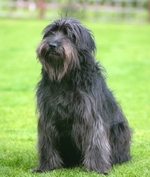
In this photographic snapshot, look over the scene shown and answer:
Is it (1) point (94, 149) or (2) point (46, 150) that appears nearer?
(1) point (94, 149)

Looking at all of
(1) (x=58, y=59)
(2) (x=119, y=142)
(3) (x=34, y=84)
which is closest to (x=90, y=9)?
(3) (x=34, y=84)

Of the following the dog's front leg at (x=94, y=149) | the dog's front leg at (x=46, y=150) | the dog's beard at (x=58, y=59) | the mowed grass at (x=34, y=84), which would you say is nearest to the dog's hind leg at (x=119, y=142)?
the mowed grass at (x=34, y=84)

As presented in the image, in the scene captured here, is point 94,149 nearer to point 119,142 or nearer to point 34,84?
point 119,142

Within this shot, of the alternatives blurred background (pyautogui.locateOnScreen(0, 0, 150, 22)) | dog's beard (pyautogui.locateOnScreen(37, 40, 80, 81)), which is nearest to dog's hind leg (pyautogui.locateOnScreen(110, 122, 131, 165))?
dog's beard (pyautogui.locateOnScreen(37, 40, 80, 81))

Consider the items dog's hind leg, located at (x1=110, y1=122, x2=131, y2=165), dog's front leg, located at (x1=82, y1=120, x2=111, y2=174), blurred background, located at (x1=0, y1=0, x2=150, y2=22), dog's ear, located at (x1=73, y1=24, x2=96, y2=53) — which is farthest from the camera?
blurred background, located at (x1=0, y1=0, x2=150, y2=22)

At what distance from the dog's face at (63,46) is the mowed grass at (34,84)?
1.31 m

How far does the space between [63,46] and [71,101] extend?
71 centimetres

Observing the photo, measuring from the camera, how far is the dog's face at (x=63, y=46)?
707 centimetres

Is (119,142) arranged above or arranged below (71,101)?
below

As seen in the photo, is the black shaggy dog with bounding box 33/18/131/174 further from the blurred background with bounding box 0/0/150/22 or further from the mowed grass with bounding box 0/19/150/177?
the blurred background with bounding box 0/0/150/22

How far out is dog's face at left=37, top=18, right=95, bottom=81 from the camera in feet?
23.2

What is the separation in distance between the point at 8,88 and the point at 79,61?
9.99m

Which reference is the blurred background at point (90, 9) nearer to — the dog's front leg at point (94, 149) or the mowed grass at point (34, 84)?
the mowed grass at point (34, 84)

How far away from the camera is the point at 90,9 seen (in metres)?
37.2
